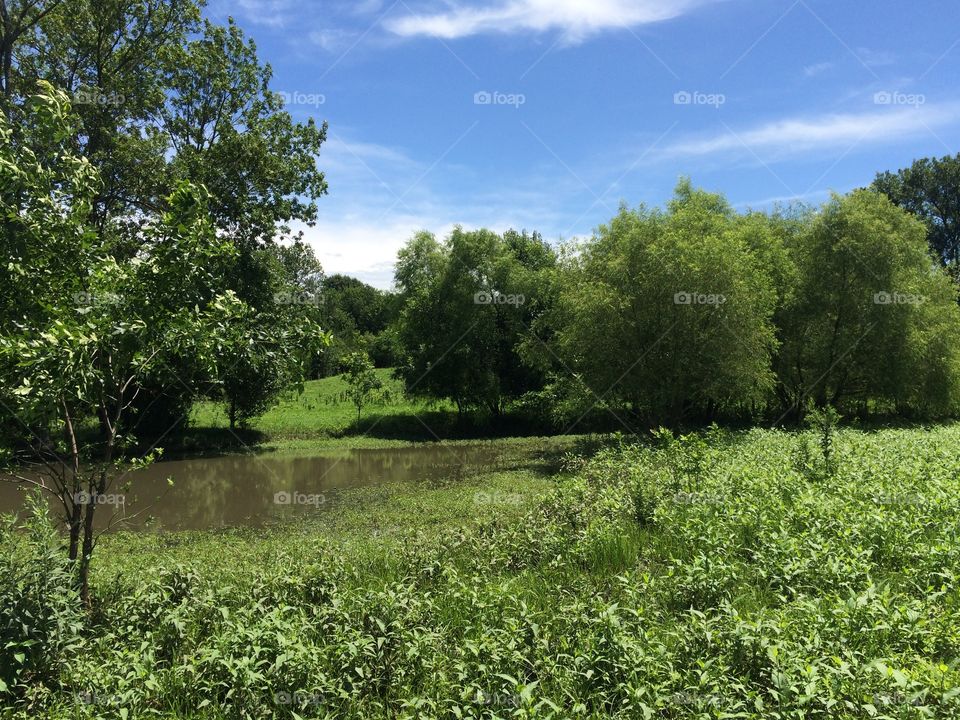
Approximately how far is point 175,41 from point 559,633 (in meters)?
23.3

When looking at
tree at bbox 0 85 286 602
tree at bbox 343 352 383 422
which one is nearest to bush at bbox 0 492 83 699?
tree at bbox 0 85 286 602

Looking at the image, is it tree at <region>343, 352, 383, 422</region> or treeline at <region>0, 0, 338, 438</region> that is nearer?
treeline at <region>0, 0, 338, 438</region>

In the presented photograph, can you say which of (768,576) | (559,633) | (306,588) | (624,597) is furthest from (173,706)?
(768,576)

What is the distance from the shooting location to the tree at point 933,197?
52562mm

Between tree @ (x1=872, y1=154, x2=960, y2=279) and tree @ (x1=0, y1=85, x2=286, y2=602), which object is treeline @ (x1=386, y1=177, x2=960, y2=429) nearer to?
tree @ (x1=0, y1=85, x2=286, y2=602)

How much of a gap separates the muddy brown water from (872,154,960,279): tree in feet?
160

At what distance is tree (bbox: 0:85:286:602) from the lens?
18.9ft

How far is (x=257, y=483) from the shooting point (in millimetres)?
19422

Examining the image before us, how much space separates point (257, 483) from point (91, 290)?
47.7 ft

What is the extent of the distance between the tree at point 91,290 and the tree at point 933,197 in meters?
61.6

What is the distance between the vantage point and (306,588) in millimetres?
6367

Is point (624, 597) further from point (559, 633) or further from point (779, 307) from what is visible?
point (779, 307)

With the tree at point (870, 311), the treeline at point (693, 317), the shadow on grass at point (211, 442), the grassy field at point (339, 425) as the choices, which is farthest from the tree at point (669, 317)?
the shadow on grass at point (211, 442)

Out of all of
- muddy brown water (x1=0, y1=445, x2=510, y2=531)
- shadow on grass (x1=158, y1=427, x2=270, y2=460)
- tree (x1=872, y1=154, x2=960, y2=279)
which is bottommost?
muddy brown water (x1=0, y1=445, x2=510, y2=531)
